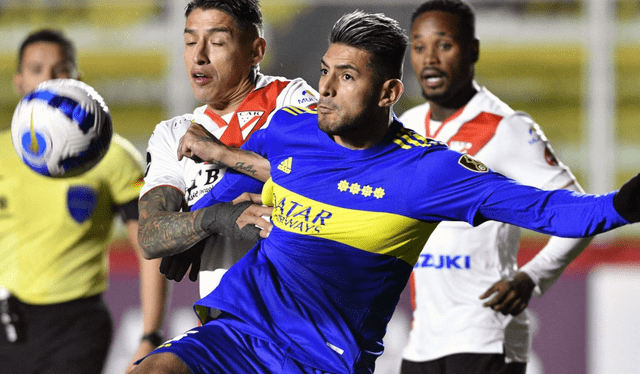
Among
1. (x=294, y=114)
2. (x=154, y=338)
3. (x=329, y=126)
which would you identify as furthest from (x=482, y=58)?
(x=329, y=126)

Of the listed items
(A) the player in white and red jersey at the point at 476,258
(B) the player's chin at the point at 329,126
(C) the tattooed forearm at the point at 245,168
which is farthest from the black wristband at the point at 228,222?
(A) the player in white and red jersey at the point at 476,258

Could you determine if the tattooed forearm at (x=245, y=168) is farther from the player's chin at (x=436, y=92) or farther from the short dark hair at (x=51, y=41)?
the short dark hair at (x=51, y=41)

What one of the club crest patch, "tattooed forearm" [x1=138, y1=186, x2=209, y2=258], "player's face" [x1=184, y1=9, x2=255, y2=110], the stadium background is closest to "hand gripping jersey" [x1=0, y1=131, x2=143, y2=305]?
"tattooed forearm" [x1=138, y1=186, x2=209, y2=258]

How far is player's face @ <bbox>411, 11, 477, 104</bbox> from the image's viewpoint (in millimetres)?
4086

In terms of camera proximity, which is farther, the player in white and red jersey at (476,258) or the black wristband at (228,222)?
the player in white and red jersey at (476,258)

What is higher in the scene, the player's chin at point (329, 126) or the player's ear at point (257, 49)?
the player's ear at point (257, 49)

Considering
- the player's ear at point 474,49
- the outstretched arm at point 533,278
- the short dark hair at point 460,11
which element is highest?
the short dark hair at point 460,11

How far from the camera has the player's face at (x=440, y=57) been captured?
4.09 metres

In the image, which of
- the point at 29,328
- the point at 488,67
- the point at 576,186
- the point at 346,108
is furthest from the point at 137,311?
the point at 488,67

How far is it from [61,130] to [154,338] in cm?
112

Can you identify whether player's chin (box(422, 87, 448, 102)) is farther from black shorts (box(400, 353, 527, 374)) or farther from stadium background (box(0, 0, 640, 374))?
stadium background (box(0, 0, 640, 374))

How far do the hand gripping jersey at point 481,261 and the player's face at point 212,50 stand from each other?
115 cm

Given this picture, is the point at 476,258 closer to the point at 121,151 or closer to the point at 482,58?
the point at 121,151

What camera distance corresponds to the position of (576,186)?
12.7 ft
